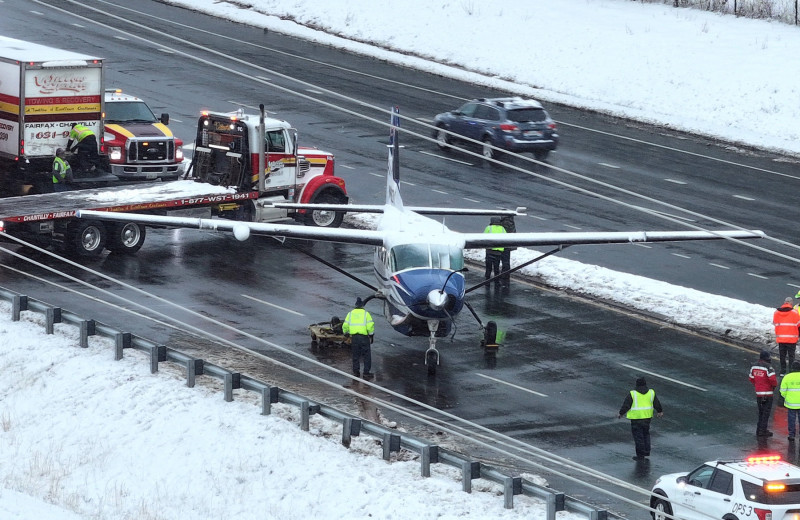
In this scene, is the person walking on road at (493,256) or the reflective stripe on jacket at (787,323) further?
the person walking on road at (493,256)

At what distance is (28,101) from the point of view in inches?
1379

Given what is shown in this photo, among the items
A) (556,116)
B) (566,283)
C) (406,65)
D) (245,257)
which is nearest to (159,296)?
(245,257)

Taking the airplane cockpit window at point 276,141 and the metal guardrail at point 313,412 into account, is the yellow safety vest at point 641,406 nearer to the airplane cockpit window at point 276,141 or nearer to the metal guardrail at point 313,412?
the metal guardrail at point 313,412

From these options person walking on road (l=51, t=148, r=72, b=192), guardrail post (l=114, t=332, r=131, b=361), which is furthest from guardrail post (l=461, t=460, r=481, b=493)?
person walking on road (l=51, t=148, r=72, b=192)

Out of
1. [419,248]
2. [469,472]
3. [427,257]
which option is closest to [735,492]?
[469,472]

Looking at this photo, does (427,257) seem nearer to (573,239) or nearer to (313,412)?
(573,239)

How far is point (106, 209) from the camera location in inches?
1260

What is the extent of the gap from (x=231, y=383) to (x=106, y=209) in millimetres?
9839

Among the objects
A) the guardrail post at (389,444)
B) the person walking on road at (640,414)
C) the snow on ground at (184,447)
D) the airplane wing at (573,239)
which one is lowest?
the snow on ground at (184,447)

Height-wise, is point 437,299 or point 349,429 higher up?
point 437,299

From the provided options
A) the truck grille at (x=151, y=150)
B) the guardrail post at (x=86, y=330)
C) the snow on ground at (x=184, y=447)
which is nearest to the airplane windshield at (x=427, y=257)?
Result: the snow on ground at (x=184, y=447)

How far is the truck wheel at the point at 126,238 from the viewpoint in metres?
33.3

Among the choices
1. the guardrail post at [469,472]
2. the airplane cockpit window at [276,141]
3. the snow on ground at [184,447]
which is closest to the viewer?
the guardrail post at [469,472]

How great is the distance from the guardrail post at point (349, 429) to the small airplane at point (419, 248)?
409 centimetres
